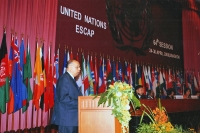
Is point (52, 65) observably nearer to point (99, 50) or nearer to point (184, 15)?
point (99, 50)

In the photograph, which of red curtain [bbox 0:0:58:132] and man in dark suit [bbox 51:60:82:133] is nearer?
man in dark suit [bbox 51:60:82:133]

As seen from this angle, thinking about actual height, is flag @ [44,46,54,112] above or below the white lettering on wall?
below

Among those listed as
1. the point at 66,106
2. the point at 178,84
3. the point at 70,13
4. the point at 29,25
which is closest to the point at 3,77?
the point at 29,25

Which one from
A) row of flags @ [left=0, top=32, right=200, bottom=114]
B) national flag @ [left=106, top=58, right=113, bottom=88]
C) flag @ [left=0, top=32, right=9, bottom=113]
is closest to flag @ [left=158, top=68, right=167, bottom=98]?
row of flags @ [left=0, top=32, right=200, bottom=114]

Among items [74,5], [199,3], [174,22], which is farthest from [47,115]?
[199,3]

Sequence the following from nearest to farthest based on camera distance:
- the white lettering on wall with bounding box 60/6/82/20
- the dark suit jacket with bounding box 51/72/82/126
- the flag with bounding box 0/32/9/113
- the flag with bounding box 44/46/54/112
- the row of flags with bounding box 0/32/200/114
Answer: the dark suit jacket with bounding box 51/72/82/126 → the flag with bounding box 0/32/9/113 → the row of flags with bounding box 0/32/200/114 → the flag with bounding box 44/46/54/112 → the white lettering on wall with bounding box 60/6/82/20

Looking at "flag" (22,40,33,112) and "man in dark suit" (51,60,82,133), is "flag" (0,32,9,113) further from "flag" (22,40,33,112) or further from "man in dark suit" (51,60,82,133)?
"man in dark suit" (51,60,82,133)

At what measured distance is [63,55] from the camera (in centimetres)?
624

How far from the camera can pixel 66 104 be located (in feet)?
10.6

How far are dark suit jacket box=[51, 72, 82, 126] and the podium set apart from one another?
29 cm

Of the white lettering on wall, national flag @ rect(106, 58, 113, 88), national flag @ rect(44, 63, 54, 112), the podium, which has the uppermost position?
the white lettering on wall

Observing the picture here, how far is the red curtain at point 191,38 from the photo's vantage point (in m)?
11.1

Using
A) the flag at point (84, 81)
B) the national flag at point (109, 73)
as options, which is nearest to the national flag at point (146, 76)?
the national flag at point (109, 73)

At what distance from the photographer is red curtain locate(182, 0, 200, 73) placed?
11070mm
